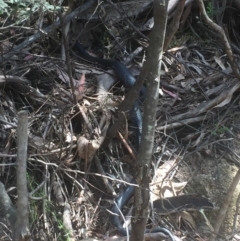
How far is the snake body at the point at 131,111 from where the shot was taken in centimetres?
332

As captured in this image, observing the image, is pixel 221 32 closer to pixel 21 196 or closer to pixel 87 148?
pixel 87 148

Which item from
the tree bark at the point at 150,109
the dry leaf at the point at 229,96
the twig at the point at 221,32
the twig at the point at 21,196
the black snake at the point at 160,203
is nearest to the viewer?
the twig at the point at 21,196

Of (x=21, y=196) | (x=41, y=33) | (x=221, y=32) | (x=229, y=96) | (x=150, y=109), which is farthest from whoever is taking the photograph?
(x=229, y=96)

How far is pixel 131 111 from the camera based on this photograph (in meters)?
3.89

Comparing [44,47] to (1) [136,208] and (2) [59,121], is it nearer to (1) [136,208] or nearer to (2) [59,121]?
(2) [59,121]

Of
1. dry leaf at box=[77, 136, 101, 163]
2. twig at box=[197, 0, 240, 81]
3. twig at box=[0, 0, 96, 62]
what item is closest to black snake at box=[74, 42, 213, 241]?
dry leaf at box=[77, 136, 101, 163]

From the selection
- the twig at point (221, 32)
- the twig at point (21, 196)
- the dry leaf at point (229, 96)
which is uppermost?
the twig at point (221, 32)

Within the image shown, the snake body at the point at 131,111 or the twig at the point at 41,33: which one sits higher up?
the twig at the point at 41,33

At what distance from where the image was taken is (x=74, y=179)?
3.41 meters

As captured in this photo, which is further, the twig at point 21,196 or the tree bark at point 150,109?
the tree bark at point 150,109

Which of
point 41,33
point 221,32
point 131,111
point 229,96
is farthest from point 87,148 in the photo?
point 229,96

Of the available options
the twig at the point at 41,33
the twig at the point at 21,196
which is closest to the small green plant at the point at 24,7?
the twig at the point at 41,33

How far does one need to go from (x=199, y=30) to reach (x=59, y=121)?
208cm

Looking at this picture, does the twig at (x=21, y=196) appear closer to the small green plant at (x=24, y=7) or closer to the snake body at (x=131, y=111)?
the snake body at (x=131, y=111)
